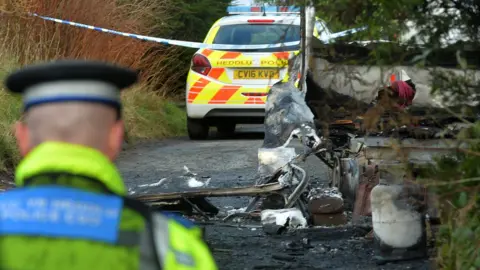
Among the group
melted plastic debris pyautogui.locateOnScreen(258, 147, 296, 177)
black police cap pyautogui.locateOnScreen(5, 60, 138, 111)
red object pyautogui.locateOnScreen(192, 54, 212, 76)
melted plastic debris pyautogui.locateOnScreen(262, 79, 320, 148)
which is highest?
black police cap pyautogui.locateOnScreen(5, 60, 138, 111)

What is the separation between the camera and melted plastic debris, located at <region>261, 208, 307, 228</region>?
21.3ft

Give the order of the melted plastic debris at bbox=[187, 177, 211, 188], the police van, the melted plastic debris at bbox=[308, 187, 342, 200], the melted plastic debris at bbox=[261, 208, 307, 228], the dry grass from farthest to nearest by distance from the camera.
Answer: the dry grass → the police van → the melted plastic debris at bbox=[187, 177, 211, 188] → the melted plastic debris at bbox=[308, 187, 342, 200] → the melted plastic debris at bbox=[261, 208, 307, 228]

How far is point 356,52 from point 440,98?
17.7 inches

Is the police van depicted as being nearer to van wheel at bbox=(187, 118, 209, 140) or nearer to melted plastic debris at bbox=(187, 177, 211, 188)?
van wheel at bbox=(187, 118, 209, 140)

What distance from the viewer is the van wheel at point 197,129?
13.2 meters

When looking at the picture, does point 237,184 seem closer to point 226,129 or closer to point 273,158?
point 273,158

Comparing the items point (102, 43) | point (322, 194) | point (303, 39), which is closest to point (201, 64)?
point (102, 43)

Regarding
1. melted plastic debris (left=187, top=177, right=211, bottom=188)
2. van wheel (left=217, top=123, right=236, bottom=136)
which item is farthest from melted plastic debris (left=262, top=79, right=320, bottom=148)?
van wheel (left=217, top=123, right=236, bottom=136)

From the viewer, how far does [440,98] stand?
4.39 meters

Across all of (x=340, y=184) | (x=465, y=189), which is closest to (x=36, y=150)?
(x=465, y=189)

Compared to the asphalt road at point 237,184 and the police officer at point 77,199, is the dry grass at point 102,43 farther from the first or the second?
the police officer at point 77,199

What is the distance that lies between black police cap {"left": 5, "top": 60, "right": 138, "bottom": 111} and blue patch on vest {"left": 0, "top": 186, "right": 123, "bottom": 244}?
0.16 metres

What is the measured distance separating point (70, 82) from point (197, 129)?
11461 millimetres

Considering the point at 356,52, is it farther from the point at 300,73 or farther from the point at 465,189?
the point at 300,73
